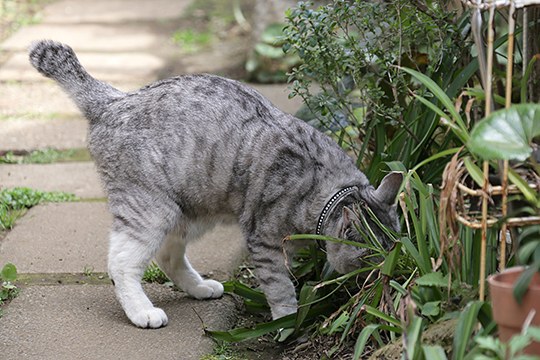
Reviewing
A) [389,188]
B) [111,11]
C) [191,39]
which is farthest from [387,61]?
[111,11]

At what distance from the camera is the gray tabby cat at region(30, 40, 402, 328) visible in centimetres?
392

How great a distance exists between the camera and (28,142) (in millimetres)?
6188

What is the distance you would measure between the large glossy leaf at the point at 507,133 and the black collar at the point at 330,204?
52.9 inches

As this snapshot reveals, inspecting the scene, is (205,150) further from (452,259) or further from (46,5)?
(46,5)

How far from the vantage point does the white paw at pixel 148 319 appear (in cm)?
388

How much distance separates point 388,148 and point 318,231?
705 millimetres

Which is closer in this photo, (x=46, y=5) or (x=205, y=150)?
(x=205, y=150)

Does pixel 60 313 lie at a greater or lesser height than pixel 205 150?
lesser

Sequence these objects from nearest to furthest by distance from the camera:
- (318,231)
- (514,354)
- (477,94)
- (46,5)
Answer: (514,354), (477,94), (318,231), (46,5)

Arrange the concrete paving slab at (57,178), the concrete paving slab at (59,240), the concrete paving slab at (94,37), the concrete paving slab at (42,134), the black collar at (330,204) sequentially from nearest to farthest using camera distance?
the black collar at (330,204) → the concrete paving slab at (59,240) → the concrete paving slab at (57,178) → the concrete paving slab at (42,134) → the concrete paving slab at (94,37)

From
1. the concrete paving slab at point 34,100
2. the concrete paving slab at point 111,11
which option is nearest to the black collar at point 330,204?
the concrete paving slab at point 34,100

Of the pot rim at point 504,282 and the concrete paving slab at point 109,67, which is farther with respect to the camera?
the concrete paving slab at point 109,67

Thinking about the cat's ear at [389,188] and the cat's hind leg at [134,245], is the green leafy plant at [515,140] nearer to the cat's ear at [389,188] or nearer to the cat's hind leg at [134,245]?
the cat's ear at [389,188]

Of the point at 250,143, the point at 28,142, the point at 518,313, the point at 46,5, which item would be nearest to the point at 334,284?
the point at 250,143
